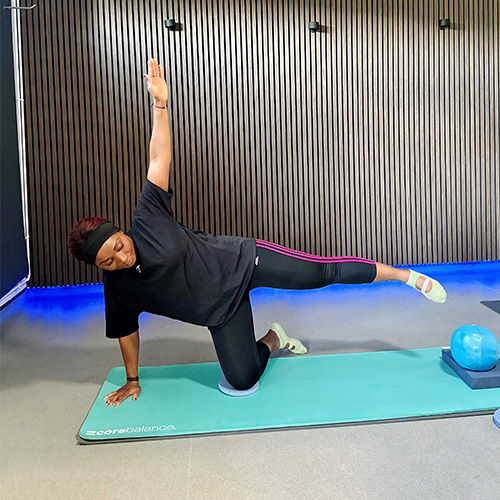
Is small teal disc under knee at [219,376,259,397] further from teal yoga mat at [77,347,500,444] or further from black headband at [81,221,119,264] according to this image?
black headband at [81,221,119,264]

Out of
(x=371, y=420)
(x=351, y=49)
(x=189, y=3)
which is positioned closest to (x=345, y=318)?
(x=371, y=420)

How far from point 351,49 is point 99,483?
15.4ft

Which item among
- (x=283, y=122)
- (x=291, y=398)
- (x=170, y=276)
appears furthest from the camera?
(x=283, y=122)

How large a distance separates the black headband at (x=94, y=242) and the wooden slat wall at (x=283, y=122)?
3.06 metres

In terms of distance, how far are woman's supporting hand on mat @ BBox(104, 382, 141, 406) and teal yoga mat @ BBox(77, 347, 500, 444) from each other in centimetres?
3

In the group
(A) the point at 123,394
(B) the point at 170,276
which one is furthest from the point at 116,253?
(A) the point at 123,394

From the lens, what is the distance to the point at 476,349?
2465 mm

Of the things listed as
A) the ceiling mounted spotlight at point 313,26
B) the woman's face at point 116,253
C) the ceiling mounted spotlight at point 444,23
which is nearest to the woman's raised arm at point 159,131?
the woman's face at point 116,253

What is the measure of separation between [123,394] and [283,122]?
11.5 feet

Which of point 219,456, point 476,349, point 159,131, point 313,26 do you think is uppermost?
point 313,26

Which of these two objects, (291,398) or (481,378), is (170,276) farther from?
(481,378)

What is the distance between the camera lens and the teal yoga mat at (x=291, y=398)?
7.30 feet

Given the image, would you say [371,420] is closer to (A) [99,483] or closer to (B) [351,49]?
(A) [99,483]

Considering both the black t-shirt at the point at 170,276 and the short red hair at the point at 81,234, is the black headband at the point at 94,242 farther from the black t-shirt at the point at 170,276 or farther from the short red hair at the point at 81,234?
the black t-shirt at the point at 170,276
